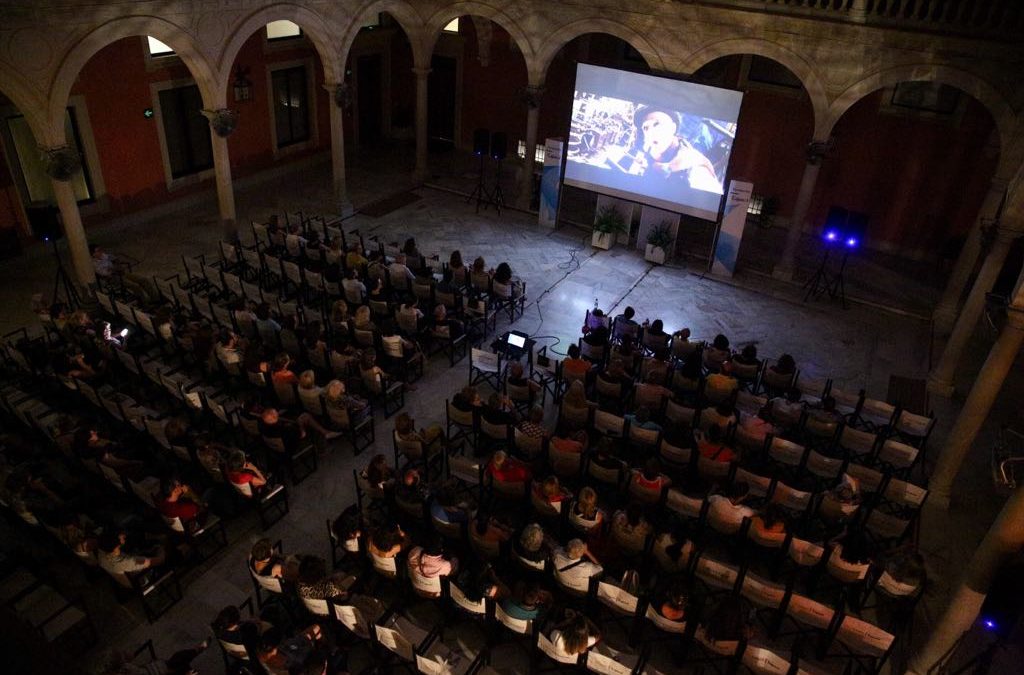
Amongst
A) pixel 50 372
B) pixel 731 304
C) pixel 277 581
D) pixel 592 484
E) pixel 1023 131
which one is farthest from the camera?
pixel 731 304

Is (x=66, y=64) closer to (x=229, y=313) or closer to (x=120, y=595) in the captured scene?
(x=229, y=313)

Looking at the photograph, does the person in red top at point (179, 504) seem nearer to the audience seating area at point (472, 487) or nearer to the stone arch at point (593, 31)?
the audience seating area at point (472, 487)

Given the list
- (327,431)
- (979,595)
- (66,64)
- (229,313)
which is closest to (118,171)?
(66,64)

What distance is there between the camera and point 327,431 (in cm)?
910

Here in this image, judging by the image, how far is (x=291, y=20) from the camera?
1426 centimetres

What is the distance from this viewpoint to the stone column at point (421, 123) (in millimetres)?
17547

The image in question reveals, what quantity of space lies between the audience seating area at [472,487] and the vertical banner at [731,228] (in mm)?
4267

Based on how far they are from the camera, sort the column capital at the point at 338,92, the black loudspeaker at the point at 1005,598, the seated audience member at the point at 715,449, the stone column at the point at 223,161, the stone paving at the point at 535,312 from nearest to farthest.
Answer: the black loudspeaker at the point at 1005,598
the stone paving at the point at 535,312
the seated audience member at the point at 715,449
the stone column at the point at 223,161
the column capital at the point at 338,92

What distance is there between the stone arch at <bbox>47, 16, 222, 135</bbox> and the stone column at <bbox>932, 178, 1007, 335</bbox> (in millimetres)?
13801

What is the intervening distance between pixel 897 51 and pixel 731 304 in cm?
519

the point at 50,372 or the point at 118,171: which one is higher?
the point at 118,171

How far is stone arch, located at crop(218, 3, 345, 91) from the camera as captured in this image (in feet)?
44.2

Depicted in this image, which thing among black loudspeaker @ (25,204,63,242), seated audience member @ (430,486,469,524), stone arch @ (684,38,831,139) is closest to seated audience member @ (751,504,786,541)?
seated audience member @ (430,486,469,524)

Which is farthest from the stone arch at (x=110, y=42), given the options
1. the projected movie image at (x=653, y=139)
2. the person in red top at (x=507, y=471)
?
the person in red top at (x=507, y=471)
